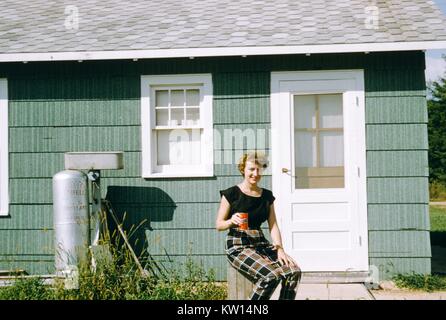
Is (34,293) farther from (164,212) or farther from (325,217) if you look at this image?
(325,217)

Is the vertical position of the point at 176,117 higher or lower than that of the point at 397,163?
higher

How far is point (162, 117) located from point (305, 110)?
1.76 meters

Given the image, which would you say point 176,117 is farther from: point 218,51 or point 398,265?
point 398,265

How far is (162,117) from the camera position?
7.14 meters

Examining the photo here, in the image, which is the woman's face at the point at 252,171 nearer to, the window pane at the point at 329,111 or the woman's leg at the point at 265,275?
the woman's leg at the point at 265,275

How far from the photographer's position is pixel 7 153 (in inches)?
280

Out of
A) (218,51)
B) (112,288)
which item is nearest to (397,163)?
(218,51)

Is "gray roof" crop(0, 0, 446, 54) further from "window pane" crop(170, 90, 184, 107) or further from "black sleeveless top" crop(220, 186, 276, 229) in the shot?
"black sleeveless top" crop(220, 186, 276, 229)

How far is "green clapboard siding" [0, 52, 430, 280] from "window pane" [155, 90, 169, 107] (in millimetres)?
270

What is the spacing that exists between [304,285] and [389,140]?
1.96 meters

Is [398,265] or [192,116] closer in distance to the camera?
[398,265]

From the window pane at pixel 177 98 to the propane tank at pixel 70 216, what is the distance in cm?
148
